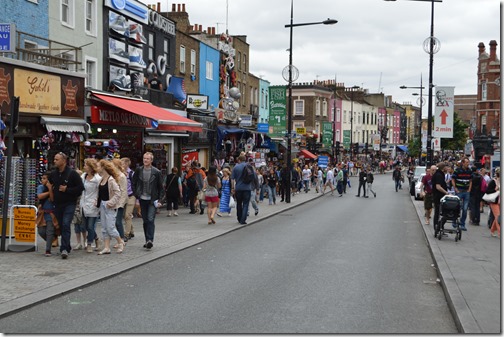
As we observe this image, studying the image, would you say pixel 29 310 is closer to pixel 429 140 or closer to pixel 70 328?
pixel 70 328

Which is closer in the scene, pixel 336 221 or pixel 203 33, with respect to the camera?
pixel 336 221

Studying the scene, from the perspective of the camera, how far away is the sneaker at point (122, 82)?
2339 cm

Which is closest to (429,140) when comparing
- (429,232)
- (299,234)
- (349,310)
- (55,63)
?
(429,232)

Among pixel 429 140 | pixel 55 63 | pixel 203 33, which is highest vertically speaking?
pixel 203 33

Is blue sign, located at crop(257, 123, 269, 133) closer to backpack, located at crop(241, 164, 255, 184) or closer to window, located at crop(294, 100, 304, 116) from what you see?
backpack, located at crop(241, 164, 255, 184)

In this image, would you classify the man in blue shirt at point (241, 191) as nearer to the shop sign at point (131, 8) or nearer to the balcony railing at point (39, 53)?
the balcony railing at point (39, 53)

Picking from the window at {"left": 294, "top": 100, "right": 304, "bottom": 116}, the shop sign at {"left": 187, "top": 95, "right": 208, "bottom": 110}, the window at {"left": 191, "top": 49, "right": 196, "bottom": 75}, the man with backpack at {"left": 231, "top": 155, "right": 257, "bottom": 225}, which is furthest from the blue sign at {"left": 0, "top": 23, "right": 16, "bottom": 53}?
the window at {"left": 294, "top": 100, "right": 304, "bottom": 116}

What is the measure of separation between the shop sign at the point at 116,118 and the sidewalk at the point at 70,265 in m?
4.54

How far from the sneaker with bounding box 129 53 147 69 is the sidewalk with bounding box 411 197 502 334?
14921 mm

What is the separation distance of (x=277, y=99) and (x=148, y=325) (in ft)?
82.8

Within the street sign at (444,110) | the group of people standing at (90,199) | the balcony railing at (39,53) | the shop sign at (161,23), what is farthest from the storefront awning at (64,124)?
the street sign at (444,110)

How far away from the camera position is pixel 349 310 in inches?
286

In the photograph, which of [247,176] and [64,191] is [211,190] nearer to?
[247,176]

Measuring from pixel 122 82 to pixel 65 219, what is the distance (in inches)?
546
